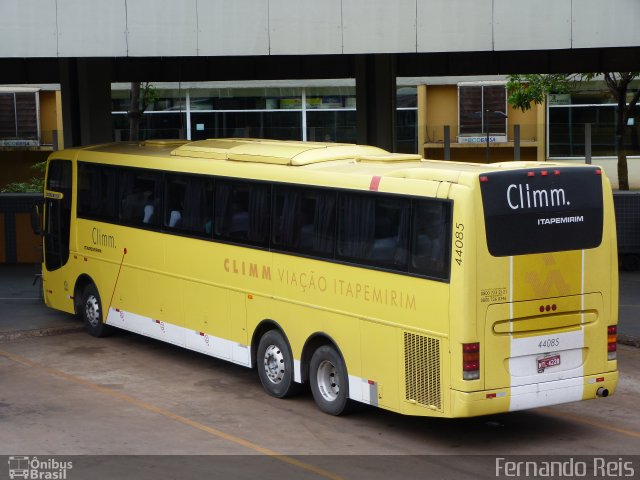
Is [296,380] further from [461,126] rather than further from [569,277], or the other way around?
[461,126]

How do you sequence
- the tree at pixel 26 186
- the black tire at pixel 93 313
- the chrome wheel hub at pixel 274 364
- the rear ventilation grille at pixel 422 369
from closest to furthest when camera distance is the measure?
the rear ventilation grille at pixel 422 369 < the chrome wheel hub at pixel 274 364 < the black tire at pixel 93 313 < the tree at pixel 26 186

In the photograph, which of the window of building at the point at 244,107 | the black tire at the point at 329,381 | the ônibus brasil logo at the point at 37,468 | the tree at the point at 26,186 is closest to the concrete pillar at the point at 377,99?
the tree at the point at 26,186

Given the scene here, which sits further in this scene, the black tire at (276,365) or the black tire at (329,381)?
the black tire at (276,365)

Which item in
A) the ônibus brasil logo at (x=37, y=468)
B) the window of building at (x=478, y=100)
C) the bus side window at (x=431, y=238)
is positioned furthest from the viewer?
the window of building at (x=478, y=100)

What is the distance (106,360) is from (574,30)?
9.38m

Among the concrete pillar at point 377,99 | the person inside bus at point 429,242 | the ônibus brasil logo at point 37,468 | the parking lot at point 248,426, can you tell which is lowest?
the parking lot at point 248,426

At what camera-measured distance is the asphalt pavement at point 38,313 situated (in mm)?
19250

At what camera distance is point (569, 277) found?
1266cm

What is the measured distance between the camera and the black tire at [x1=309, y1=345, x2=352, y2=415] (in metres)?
13.8

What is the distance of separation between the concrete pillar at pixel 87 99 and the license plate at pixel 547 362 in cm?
1458

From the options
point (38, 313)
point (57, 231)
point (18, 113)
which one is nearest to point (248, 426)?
point (57, 231)

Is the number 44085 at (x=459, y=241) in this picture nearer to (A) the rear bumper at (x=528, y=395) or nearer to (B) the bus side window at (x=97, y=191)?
(A) the rear bumper at (x=528, y=395)

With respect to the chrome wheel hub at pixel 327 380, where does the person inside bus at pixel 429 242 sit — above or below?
above

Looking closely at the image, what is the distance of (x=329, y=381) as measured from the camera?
46.8ft
